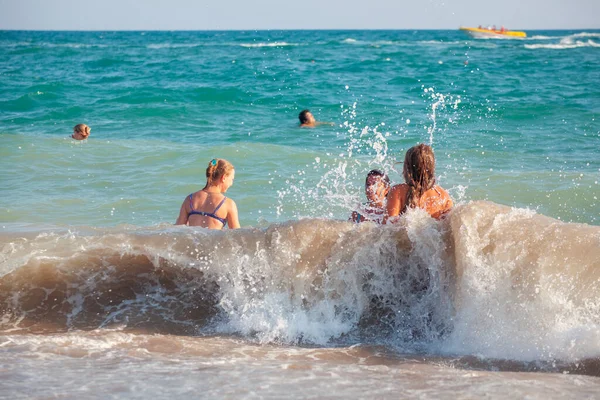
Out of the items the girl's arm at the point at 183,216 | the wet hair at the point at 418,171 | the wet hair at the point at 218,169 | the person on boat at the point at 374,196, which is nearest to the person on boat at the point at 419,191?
the wet hair at the point at 418,171

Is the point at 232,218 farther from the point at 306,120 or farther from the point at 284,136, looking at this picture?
the point at 306,120

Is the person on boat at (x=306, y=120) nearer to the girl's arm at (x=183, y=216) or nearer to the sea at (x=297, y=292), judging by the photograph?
the sea at (x=297, y=292)

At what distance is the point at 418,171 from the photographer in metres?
5.49

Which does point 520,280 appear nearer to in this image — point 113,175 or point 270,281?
point 270,281

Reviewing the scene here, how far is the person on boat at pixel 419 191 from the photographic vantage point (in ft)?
18.0

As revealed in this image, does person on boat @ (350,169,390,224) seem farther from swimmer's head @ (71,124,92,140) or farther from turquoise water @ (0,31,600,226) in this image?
swimmer's head @ (71,124,92,140)

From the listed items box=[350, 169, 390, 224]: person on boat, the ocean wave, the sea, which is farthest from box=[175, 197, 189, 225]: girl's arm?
box=[350, 169, 390, 224]: person on boat

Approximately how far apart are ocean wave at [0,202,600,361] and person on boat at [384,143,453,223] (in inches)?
5.3

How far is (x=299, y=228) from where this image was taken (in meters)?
5.68

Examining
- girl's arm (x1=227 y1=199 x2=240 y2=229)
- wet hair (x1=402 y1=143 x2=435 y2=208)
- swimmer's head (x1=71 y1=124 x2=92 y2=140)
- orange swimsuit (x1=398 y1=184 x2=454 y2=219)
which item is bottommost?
girl's arm (x1=227 y1=199 x2=240 y2=229)

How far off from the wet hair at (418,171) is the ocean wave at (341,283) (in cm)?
18

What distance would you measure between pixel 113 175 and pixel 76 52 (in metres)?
28.5

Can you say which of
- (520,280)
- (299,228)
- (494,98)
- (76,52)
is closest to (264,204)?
(299,228)

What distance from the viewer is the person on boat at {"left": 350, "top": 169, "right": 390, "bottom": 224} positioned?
6.10m
